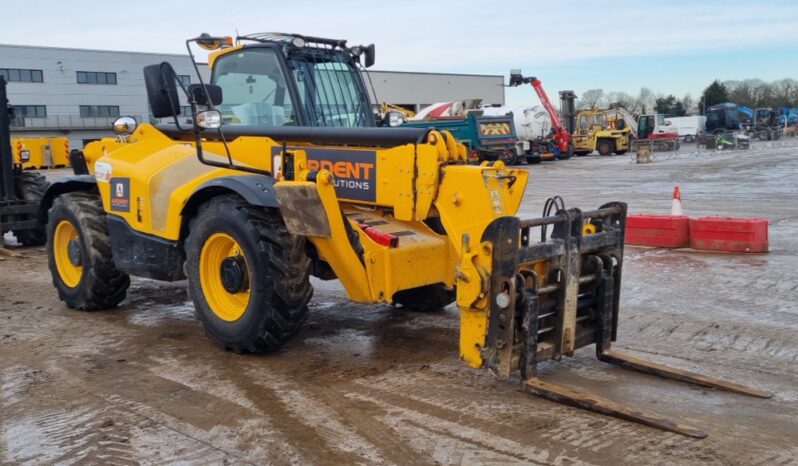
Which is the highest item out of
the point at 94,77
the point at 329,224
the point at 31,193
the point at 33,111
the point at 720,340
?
the point at 94,77

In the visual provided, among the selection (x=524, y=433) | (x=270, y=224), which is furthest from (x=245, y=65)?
(x=524, y=433)

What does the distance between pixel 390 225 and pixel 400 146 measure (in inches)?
23.5

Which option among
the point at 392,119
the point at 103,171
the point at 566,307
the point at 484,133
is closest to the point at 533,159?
the point at 484,133

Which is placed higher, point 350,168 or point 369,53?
point 369,53

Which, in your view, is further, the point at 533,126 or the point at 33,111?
the point at 33,111

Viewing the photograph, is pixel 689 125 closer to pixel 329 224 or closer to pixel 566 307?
pixel 566 307

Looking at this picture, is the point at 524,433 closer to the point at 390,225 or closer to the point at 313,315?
the point at 390,225

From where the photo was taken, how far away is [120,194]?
267 inches

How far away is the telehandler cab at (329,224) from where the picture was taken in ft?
15.1

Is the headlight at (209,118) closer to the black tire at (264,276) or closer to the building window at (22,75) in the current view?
the black tire at (264,276)

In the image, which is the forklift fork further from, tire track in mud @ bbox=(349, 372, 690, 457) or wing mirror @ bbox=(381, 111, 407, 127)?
wing mirror @ bbox=(381, 111, 407, 127)

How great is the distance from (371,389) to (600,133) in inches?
1477

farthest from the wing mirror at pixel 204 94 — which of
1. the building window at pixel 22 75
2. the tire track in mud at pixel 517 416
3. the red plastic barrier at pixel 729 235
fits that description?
the building window at pixel 22 75

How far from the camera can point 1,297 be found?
8.34 m
